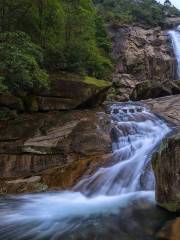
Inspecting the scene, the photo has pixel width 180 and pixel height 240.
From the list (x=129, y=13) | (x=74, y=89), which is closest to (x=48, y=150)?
(x=74, y=89)

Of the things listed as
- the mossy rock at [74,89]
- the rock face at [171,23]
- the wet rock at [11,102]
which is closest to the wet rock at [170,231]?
the wet rock at [11,102]

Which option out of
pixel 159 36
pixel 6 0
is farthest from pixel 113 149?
pixel 159 36

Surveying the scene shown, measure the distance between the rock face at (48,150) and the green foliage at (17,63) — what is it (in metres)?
1.64

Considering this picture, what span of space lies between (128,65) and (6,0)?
20.7 metres

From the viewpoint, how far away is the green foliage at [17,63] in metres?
12.8

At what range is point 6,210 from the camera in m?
9.61

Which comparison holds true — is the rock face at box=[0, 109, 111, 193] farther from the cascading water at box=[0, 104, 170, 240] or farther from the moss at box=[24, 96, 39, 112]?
the cascading water at box=[0, 104, 170, 240]

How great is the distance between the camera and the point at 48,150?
41.9 ft

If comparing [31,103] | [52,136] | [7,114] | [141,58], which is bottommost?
[52,136]

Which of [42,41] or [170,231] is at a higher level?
[42,41]

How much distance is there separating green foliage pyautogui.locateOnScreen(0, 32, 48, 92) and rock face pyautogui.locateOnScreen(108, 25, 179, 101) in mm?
17898

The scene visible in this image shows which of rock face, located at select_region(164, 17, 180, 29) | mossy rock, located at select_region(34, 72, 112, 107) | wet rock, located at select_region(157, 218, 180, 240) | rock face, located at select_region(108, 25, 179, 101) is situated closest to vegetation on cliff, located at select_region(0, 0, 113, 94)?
mossy rock, located at select_region(34, 72, 112, 107)

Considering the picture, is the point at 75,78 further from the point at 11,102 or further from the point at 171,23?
the point at 171,23

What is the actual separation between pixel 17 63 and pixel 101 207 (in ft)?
19.8
